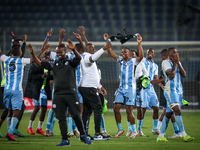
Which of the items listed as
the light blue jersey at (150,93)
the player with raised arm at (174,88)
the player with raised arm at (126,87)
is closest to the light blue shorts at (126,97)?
the player with raised arm at (126,87)

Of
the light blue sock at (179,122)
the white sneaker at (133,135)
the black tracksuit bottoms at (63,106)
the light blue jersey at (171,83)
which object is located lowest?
the white sneaker at (133,135)

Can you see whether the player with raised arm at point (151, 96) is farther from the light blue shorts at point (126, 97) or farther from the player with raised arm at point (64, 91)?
the player with raised arm at point (64, 91)

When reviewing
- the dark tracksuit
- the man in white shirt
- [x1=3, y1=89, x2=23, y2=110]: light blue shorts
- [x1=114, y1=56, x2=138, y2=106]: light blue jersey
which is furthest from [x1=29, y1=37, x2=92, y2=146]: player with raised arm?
[x1=114, y1=56, x2=138, y2=106]: light blue jersey

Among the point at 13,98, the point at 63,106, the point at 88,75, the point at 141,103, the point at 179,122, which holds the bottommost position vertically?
the point at 179,122

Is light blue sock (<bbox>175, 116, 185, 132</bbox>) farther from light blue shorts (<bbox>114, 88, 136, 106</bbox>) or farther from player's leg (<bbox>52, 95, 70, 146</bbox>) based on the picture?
player's leg (<bbox>52, 95, 70, 146</bbox>)

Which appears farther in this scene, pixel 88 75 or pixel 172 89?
pixel 88 75

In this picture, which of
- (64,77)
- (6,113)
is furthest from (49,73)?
(64,77)

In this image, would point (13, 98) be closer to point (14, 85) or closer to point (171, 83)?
point (14, 85)

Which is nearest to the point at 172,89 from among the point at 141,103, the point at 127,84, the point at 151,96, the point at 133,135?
the point at 127,84

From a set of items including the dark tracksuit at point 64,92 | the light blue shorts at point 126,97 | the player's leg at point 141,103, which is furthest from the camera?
the player's leg at point 141,103

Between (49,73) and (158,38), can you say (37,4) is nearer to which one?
(158,38)

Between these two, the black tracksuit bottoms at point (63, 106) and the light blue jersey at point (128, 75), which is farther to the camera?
the light blue jersey at point (128, 75)

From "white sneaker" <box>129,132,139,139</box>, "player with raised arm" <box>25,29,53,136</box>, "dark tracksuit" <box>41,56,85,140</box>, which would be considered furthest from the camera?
"player with raised arm" <box>25,29,53,136</box>

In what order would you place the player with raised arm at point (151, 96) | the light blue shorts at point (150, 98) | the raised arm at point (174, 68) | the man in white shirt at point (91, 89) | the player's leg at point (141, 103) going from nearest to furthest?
the raised arm at point (174, 68), the man in white shirt at point (91, 89), the player's leg at point (141, 103), the player with raised arm at point (151, 96), the light blue shorts at point (150, 98)
